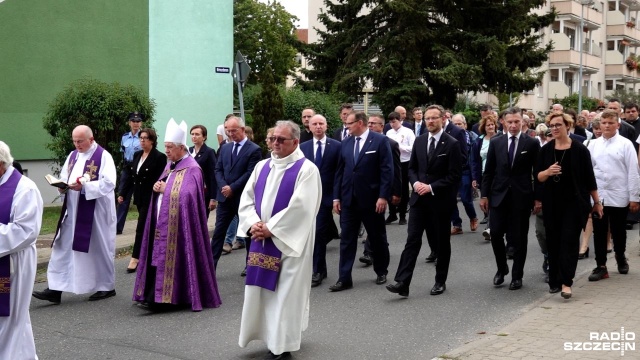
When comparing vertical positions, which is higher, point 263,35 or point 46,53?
point 263,35

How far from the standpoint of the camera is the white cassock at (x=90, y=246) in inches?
375

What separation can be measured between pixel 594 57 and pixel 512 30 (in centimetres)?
3680

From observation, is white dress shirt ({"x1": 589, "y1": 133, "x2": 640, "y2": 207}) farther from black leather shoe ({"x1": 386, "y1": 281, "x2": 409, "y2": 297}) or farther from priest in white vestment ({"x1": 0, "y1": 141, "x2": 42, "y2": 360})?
priest in white vestment ({"x1": 0, "y1": 141, "x2": 42, "y2": 360})

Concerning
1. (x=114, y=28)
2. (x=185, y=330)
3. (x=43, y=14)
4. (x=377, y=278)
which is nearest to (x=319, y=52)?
(x=114, y=28)

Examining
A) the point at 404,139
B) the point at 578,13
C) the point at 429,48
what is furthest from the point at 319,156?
the point at 578,13

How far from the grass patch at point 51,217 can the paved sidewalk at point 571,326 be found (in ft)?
30.7

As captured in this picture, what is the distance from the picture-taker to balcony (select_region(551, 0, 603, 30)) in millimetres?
56719

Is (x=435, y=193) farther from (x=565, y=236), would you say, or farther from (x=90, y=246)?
(x=90, y=246)

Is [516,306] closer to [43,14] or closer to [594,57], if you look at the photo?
[43,14]

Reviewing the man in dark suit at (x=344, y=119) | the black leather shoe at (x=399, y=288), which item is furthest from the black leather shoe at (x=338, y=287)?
the man in dark suit at (x=344, y=119)

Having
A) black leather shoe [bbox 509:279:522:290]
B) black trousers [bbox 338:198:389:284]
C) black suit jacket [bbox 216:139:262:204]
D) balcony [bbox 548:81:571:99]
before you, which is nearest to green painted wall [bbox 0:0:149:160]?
black suit jacket [bbox 216:139:262:204]

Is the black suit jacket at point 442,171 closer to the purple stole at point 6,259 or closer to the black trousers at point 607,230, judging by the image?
the black trousers at point 607,230

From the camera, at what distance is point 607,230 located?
1021 centimetres

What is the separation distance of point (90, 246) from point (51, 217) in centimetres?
753
